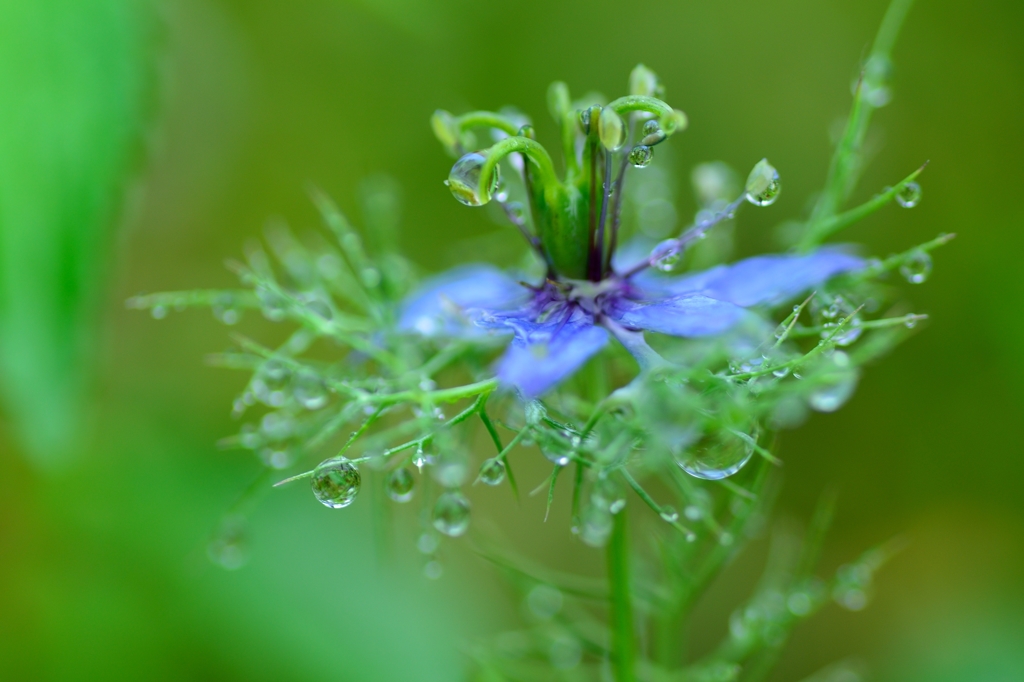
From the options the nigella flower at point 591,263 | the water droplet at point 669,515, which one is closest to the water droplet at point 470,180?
the nigella flower at point 591,263

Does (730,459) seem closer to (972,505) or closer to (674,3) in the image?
(972,505)

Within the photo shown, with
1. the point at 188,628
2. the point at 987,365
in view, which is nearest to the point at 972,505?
the point at 987,365

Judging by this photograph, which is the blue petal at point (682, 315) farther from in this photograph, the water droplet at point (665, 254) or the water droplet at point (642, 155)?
the water droplet at point (642, 155)

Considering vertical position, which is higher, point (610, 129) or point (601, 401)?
point (610, 129)

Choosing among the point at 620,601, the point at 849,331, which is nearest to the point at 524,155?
the point at 849,331

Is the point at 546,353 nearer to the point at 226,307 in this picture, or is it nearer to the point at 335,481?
the point at 335,481
